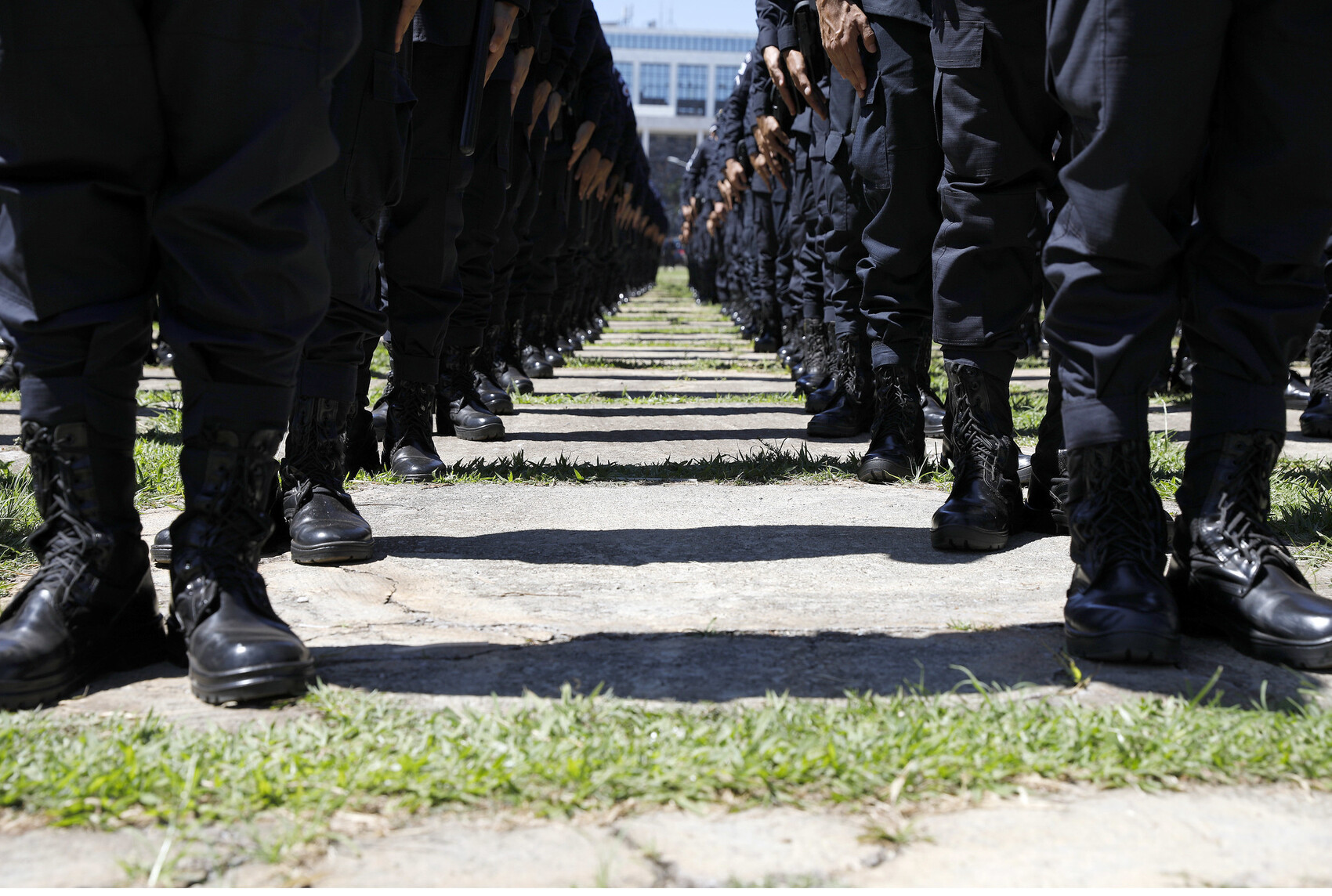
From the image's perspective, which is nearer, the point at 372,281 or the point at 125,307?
the point at 125,307

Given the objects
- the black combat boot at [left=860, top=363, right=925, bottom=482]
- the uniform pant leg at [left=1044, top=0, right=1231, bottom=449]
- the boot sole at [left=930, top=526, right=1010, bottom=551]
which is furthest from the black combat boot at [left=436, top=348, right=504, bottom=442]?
the uniform pant leg at [left=1044, top=0, right=1231, bottom=449]

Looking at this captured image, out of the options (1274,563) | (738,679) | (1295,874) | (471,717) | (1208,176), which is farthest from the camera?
(1208,176)

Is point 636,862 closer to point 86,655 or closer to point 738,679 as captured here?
point 738,679

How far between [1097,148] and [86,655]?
5.36 ft

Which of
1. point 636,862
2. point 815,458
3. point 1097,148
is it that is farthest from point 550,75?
point 636,862

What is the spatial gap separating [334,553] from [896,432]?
5.78 feet

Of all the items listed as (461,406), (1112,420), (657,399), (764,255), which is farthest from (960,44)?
(764,255)

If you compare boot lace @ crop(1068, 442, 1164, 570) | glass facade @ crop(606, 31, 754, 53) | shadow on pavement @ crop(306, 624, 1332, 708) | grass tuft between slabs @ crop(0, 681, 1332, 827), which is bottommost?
shadow on pavement @ crop(306, 624, 1332, 708)

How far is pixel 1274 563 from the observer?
5.72 feet

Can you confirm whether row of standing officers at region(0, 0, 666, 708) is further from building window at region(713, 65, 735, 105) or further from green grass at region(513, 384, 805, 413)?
building window at region(713, 65, 735, 105)

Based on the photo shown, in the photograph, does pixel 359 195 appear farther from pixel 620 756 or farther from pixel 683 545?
pixel 620 756

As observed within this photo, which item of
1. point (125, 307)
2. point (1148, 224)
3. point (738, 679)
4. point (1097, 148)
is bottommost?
point (738, 679)

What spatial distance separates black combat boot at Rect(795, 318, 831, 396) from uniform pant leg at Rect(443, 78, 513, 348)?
218cm

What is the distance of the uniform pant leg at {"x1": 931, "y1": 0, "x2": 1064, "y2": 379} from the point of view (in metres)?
2.40
